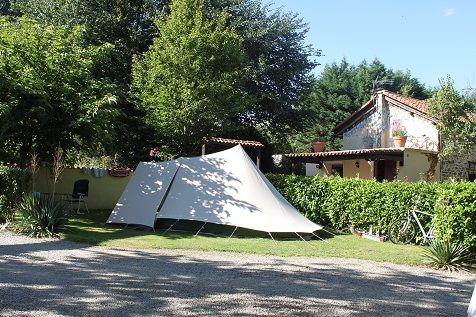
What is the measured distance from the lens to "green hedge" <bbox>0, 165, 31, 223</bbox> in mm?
11648

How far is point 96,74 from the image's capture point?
19.5 m

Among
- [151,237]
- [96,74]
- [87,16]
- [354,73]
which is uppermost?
[354,73]

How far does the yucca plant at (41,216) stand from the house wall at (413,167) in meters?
14.3

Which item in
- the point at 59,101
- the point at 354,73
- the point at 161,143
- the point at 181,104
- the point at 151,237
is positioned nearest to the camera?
the point at 151,237

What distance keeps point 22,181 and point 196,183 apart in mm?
4204

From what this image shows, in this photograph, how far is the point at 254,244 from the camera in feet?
34.0

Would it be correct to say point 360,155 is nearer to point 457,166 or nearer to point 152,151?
point 457,166

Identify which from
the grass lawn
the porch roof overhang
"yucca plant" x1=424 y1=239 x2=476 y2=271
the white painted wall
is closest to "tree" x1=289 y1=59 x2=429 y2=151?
the white painted wall

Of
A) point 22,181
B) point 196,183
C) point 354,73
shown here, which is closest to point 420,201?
point 196,183

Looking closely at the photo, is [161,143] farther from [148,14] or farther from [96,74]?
[148,14]

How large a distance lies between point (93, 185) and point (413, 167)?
12944mm

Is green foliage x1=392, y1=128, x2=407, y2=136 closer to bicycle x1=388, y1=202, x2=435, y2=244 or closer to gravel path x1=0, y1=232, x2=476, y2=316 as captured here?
bicycle x1=388, y1=202, x2=435, y2=244

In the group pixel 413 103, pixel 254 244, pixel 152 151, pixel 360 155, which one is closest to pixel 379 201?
pixel 254 244

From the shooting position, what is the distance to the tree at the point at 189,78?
627 inches
